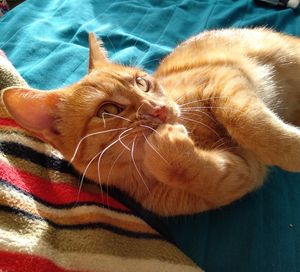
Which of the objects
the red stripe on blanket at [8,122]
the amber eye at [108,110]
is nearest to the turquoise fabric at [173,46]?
the amber eye at [108,110]

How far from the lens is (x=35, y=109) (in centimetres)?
100

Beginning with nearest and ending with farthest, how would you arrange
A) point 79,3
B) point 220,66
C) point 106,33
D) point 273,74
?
point 220,66
point 273,74
point 106,33
point 79,3

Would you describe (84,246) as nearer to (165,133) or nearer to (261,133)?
(165,133)

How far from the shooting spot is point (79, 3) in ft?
6.69

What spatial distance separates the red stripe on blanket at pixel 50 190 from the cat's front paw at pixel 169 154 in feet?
0.61

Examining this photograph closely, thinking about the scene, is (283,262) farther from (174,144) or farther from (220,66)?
(220,66)

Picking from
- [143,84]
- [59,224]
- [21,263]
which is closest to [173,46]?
[143,84]

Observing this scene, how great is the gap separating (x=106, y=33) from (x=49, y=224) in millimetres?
1163

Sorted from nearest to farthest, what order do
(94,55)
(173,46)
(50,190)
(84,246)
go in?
(84,246) → (50,190) → (94,55) → (173,46)

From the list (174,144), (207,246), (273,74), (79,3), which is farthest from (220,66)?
(79,3)

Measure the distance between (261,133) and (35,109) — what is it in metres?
0.58

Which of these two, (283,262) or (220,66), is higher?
(220,66)

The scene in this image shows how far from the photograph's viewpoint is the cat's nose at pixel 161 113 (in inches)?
37.7

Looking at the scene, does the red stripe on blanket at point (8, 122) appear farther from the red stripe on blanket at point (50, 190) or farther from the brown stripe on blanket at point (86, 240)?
the brown stripe on blanket at point (86, 240)
